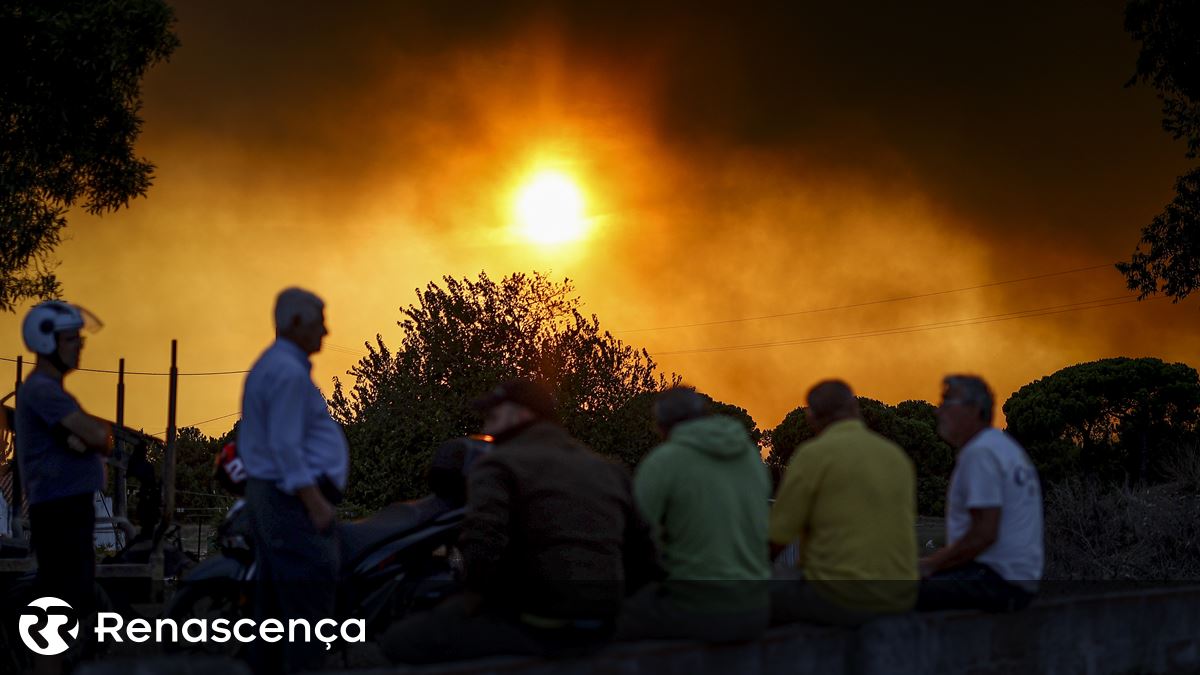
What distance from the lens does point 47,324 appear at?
20.0 feet

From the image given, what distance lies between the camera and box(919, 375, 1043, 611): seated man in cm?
609

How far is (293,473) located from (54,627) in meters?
1.73

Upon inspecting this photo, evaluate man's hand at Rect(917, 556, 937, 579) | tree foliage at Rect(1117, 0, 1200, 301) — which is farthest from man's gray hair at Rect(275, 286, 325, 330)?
tree foliage at Rect(1117, 0, 1200, 301)

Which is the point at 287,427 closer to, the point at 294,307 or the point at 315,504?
the point at 315,504

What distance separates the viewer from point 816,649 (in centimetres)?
559

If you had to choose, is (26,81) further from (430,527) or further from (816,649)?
(816,649)

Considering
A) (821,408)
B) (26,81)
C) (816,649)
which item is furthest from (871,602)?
(26,81)

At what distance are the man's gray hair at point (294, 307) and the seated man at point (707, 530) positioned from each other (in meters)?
1.63

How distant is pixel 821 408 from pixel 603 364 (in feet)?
155

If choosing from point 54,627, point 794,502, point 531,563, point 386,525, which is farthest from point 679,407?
point 54,627

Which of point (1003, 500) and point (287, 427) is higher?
point (287, 427)

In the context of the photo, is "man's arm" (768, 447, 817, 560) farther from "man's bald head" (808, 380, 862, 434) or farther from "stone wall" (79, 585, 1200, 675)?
"stone wall" (79, 585, 1200, 675)

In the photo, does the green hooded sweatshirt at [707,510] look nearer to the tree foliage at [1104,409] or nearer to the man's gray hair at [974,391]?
the man's gray hair at [974,391]

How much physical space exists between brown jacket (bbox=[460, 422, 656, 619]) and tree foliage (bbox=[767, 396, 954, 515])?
70.2 metres
